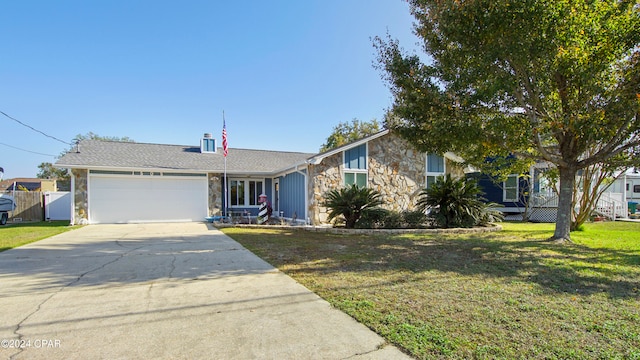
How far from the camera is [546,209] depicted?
16.0 m

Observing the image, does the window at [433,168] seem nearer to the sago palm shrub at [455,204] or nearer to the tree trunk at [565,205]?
the sago palm shrub at [455,204]

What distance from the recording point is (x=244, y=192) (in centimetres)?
1723

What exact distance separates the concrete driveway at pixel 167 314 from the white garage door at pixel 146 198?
8.74 meters

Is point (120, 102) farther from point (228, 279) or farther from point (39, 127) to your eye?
point (228, 279)

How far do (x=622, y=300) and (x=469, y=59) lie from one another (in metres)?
5.70

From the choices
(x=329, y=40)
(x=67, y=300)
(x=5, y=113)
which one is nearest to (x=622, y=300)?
(x=67, y=300)

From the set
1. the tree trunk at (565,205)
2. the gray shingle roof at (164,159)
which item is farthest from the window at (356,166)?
the tree trunk at (565,205)

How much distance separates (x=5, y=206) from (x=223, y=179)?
1073 centimetres

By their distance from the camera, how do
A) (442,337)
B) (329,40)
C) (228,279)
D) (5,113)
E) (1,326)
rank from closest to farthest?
(442,337) → (1,326) → (228,279) → (329,40) → (5,113)

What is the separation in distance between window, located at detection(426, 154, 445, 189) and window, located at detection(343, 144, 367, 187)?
350 cm

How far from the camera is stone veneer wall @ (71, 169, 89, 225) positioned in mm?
14047

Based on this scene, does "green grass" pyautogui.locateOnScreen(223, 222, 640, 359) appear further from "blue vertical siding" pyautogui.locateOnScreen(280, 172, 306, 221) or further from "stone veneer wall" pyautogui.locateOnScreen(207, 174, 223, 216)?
"stone veneer wall" pyautogui.locateOnScreen(207, 174, 223, 216)

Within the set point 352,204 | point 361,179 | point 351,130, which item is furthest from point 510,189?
point 351,130

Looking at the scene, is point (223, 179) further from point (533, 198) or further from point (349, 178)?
point (533, 198)
